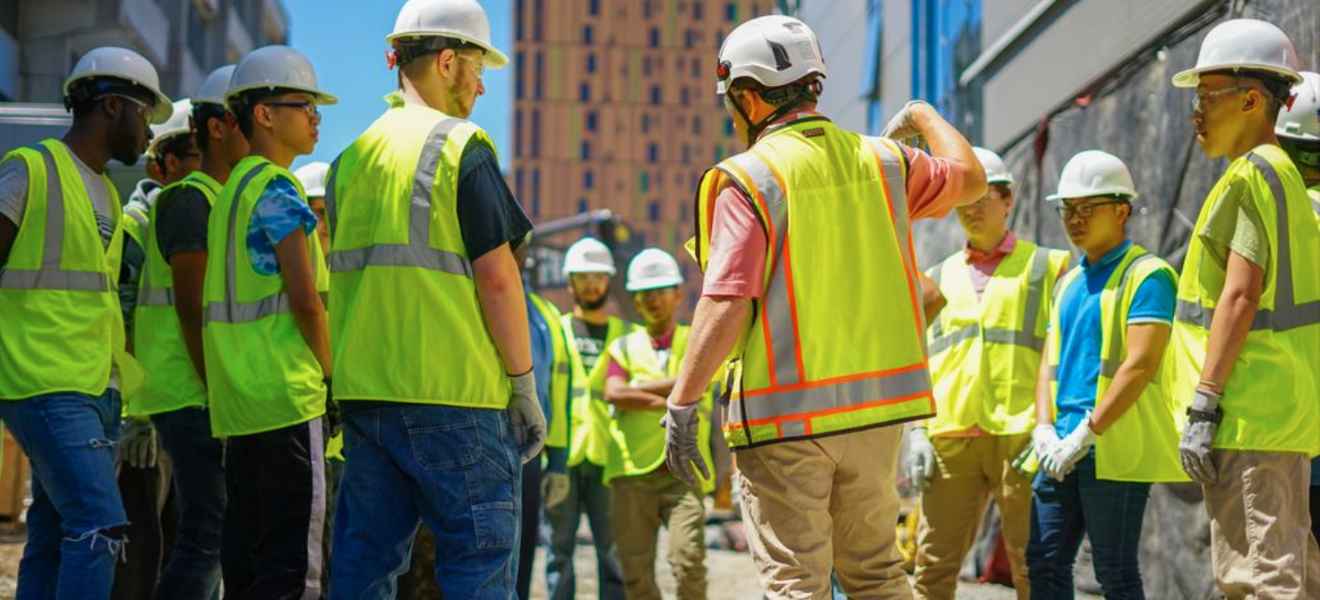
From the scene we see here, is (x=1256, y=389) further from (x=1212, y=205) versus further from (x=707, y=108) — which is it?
(x=707, y=108)

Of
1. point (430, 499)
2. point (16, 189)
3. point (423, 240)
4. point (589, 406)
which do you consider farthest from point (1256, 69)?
point (589, 406)

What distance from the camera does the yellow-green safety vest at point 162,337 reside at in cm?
490

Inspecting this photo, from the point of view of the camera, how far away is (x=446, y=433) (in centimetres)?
385

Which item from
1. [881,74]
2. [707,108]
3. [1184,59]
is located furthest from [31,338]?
[707,108]

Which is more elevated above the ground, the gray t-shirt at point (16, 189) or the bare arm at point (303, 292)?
→ the gray t-shirt at point (16, 189)

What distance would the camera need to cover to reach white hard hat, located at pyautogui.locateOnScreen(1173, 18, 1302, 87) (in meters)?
4.67

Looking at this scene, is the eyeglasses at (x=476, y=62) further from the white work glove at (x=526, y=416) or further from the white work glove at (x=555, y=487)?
the white work glove at (x=555, y=487)

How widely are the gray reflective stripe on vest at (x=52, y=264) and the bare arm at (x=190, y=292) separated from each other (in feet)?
0.88

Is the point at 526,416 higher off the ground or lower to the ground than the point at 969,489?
higher

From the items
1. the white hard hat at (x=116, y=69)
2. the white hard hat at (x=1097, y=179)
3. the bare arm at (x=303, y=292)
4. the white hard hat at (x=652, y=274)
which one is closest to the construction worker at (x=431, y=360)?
the bare arm at (x=303, y=292)

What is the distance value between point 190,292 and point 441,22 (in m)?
1.39

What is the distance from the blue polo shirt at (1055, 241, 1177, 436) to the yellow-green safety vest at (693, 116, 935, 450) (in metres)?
1.91

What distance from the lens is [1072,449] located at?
17.5 ft

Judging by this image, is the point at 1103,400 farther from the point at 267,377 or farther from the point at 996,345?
the point at 267,377
